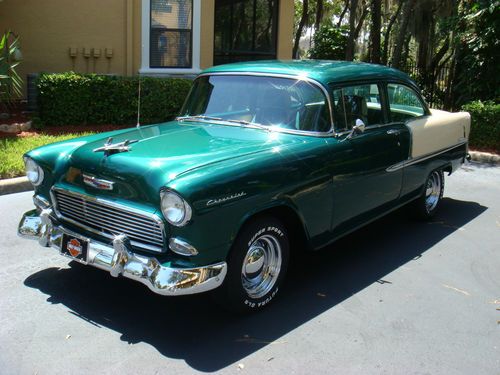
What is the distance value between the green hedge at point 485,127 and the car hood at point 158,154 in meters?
7.65

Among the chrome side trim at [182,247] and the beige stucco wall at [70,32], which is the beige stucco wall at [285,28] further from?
the chrome side trim at [182,247]

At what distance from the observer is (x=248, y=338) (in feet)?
12.1

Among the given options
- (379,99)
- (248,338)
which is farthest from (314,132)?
(248,338)

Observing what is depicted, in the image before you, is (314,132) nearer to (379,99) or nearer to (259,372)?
(379,99)

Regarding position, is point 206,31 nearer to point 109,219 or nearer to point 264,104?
point 264,104

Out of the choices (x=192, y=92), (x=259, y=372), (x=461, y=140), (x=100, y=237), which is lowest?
(x=259, y=372)

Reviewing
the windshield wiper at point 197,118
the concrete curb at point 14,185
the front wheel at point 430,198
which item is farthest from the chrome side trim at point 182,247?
the concrete curb at point 14,185

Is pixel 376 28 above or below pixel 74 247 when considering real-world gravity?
above

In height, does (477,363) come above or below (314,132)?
below

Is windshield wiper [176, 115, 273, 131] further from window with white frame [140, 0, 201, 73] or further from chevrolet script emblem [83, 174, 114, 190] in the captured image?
window with white frame [140, 0, 201, 73]

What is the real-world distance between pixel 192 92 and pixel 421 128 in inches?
91.7

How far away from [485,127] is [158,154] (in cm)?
866

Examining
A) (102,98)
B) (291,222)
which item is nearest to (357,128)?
(291,222)

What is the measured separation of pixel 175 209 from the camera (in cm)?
341
